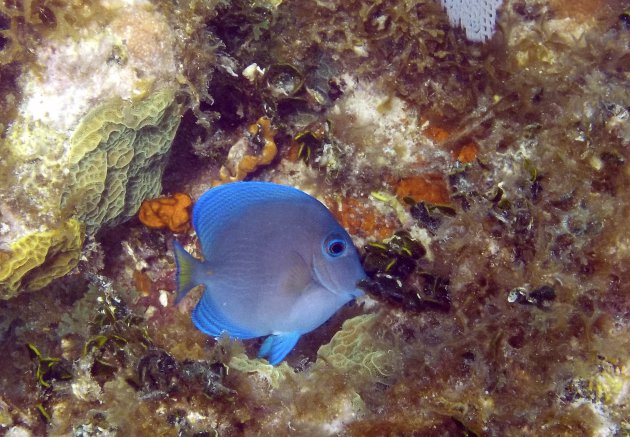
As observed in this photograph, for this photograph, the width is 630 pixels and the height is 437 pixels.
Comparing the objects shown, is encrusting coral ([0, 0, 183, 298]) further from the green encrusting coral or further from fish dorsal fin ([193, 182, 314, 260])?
the green encrusting coral

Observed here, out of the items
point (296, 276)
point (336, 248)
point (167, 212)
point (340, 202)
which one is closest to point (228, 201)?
point (296, 276)

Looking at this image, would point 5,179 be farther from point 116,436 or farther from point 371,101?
point 371,101

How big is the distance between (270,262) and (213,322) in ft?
1.94

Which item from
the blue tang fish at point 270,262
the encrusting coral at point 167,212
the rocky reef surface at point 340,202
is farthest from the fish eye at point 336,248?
the encrusting coral at point 167,212

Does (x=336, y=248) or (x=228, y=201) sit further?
(x=228, y=201)

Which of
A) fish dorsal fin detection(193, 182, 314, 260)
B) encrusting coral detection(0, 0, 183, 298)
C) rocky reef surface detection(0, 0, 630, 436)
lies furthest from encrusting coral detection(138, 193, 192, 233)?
fish dorsal fin detection(193, 182, 314, 260)

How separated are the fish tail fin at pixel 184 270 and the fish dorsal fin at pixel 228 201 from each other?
0.41 ft

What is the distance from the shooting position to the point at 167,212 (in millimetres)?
3875

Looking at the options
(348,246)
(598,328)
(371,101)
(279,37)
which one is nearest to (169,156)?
(279,37)

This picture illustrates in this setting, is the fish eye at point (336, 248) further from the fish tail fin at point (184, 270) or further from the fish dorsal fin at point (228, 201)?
the fish tail fin at point (184, 270)

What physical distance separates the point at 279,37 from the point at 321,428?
2.96 metres

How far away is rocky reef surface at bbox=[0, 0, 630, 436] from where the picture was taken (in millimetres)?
2543

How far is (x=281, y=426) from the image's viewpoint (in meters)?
2.81

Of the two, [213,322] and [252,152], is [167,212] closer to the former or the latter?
[252,152]
